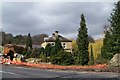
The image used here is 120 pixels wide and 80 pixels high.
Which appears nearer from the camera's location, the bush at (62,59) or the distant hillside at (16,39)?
the bush at (62,59)

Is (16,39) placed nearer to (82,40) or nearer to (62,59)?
(82,40)

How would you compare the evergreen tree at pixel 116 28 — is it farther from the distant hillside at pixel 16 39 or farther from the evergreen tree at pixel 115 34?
the distant hillside at pixel 16 39

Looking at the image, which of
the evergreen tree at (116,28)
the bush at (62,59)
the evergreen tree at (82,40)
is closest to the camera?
the evergreen tree at (116,28)

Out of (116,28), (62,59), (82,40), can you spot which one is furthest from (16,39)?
(116,28)

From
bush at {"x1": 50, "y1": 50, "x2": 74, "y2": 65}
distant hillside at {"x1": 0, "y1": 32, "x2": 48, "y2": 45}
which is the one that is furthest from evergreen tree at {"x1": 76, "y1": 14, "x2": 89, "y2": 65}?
distant hillside at {"x1": 0, "y1": 32, "x2": 48, "y2": 45}

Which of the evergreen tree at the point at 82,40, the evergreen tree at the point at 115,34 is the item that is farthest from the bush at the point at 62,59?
the evergreen tree at the point at 115,34

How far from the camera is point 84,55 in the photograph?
151ft

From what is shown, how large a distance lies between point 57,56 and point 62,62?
1.52m

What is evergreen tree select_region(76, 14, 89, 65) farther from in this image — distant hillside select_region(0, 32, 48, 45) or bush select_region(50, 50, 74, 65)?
distant hillside select_region(0, 32, 48, 45)

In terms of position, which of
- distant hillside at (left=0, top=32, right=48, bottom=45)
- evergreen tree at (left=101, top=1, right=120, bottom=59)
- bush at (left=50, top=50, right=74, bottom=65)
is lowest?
bush at (left=50, top=50, right=74, bottom=65)

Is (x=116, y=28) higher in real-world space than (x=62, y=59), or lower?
higher

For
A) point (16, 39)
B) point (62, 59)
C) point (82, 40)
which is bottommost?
point (62, 59)

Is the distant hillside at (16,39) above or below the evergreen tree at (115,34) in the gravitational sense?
above

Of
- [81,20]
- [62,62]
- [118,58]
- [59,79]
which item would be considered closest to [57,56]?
[62,62]
